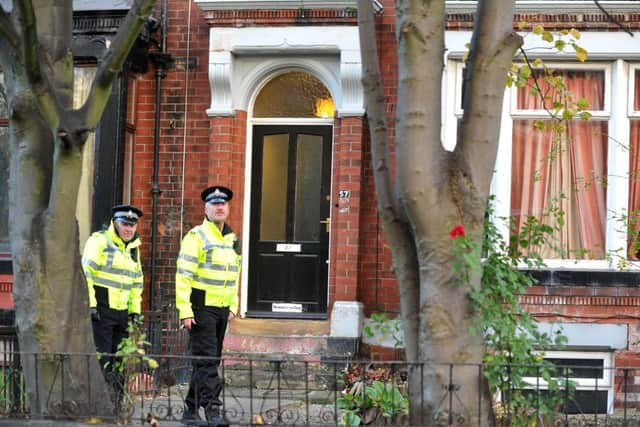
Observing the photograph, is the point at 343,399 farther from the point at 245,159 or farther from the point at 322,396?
the point at 245,159

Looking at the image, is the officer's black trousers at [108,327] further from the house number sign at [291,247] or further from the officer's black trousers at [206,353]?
the house number sign at [291,247]

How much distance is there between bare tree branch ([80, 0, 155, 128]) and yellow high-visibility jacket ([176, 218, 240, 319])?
1.31 meters

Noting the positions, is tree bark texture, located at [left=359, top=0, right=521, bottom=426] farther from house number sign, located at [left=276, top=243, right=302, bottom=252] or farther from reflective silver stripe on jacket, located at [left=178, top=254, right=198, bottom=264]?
house number sign, located at [left=276, top=243, right=302, bottom=252]

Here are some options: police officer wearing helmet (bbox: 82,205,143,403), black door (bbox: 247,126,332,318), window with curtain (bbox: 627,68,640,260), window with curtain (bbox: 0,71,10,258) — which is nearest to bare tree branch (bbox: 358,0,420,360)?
police officer wearing helmet (bbox: 82,205,143,403)

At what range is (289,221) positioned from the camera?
11.7m

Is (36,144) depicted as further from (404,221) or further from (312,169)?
(312,169)

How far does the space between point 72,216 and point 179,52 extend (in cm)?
500

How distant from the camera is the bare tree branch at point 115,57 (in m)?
6.62

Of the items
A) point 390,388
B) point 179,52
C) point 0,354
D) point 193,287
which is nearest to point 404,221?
point 390,388

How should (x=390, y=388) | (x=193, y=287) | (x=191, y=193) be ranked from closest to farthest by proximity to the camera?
(x=390, y=388) → (x=193, y=287) → (x=191, y=193)

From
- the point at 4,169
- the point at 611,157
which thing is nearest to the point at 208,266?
the point at 4,169

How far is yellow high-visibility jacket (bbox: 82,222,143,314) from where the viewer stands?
28.4 ft

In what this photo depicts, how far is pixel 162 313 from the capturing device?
1075 cm

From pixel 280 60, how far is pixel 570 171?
3509 mm
